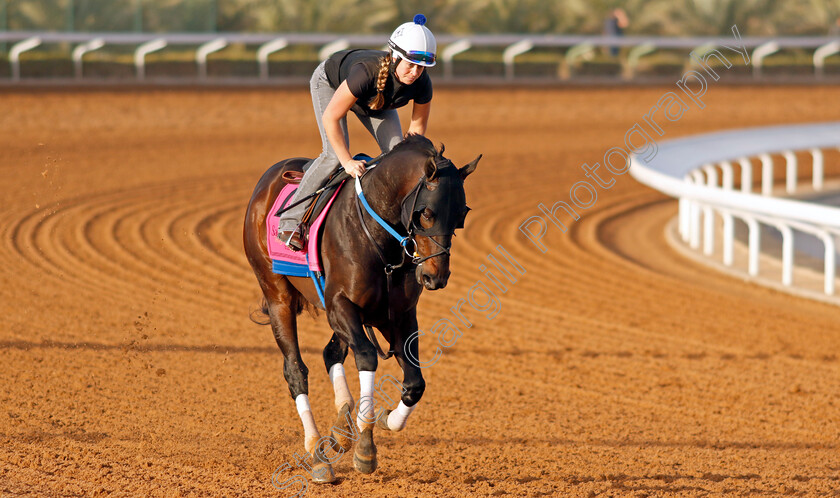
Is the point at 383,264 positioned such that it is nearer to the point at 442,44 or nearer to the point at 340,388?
the point at 340,388

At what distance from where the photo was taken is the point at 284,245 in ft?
17.5

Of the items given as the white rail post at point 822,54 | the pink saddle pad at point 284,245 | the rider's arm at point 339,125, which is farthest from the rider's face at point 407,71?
the white rail post at point 822,54

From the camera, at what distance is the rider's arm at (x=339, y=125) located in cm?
483

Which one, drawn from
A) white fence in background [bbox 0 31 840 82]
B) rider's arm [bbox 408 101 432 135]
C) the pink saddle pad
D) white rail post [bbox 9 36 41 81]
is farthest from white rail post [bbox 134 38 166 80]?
rider's arm [bbox 408 101 432 135]

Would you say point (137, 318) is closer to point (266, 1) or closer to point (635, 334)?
point (635, 334)

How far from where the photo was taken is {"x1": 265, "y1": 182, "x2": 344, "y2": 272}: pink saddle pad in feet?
16.4

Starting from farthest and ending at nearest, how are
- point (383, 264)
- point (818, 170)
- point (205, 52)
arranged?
1. point (205, 52)
2. point (818, 170)
3. point (383, 264)

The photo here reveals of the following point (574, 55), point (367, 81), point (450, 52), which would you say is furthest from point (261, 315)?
point (574, 55)

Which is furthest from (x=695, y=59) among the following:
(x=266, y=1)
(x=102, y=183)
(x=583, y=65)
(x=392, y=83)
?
(x=392, y=83)

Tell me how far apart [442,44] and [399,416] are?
844 inches

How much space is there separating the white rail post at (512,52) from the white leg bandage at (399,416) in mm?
20028

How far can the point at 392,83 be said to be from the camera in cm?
485

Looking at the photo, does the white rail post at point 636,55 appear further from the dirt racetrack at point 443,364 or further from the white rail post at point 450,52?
the dirt racetrack at point 443,364

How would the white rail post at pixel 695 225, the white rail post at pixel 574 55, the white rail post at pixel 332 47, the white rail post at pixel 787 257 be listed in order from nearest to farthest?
the white rail post at pixel 787 257 → the white rail post at pixel 695 225 → the white rail post at pixel 332 47 → the white rail post at pixel 574 55
